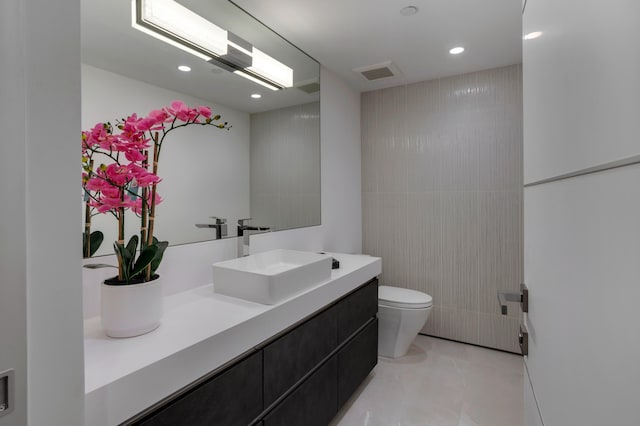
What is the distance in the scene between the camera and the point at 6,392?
447 millimetres

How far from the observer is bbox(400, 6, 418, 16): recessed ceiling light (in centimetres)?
186

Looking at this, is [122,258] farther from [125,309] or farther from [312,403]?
[312,403]

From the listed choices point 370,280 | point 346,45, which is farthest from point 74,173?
point 346,45

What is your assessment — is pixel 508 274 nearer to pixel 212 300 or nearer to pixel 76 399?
pixel 212 300

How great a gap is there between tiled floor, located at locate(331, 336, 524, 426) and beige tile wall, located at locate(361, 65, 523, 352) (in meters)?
0.28

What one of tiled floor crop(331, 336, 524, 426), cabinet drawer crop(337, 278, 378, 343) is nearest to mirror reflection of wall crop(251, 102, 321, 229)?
cabinet drawer crop(337, 278, 378, 343)

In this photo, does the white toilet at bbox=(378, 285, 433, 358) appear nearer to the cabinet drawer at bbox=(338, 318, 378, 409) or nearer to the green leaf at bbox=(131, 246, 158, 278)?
the cabinet drawer at bbox=(338, 318, 378, 409)

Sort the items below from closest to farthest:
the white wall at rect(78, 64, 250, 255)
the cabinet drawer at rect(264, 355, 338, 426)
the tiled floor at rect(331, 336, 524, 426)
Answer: the white wall at rect(78, 64, 250, 255), the cabinet drawer at rect(264, 355, 338, 426), the tiled floor at rect(331, 336, 524, 426)

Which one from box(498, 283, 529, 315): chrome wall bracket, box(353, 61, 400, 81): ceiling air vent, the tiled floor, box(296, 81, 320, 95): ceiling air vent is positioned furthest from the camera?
box(353, 61, 400, 81): ceiling air vent

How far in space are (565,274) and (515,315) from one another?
2565mm

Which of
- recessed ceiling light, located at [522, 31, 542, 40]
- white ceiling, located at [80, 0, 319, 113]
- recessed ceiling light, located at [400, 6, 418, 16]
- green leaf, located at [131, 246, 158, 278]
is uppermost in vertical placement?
recessed ceiling light, located at [400, 6, 418, 16]

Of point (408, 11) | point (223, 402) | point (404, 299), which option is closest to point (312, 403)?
point (223, 402)

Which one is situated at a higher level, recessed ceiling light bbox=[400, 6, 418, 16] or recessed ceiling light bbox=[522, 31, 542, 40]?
recessed ceiling light bbox=[400, 6, 418, 16]

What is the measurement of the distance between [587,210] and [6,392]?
0.85 metres
